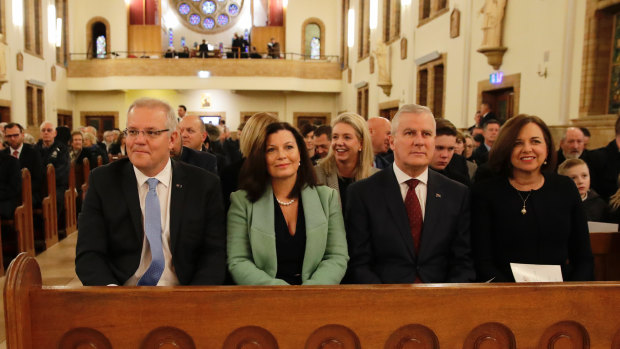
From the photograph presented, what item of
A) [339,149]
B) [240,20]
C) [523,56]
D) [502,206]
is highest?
[240,20]

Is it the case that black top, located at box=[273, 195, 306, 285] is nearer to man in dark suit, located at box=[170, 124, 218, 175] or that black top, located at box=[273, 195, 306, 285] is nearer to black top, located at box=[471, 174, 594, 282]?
black top, located at box=[471, 174, 594, 282]

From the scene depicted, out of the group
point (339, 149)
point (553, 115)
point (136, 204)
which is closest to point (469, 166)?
point (339, 149)

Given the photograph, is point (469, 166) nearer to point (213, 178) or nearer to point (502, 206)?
point (502, 206)

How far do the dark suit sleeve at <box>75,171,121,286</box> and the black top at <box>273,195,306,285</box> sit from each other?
0.68m

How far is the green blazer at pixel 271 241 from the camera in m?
2.21

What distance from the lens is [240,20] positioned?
25.0 m

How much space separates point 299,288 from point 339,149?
194 cm

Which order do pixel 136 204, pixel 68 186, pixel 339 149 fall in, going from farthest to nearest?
pixel 68 186, pixel 339 149, pixel 136 204

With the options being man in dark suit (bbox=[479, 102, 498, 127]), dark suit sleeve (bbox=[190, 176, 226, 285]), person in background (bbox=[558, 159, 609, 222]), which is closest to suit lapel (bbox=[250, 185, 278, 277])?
dark suit sleeve (bbox=[190, 176, 226, 285])

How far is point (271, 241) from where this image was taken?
7.31 ft

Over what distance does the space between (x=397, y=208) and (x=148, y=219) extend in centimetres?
105

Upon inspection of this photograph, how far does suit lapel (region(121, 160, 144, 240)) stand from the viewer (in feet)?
6.90

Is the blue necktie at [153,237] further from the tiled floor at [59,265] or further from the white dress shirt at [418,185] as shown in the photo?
the tiled floor at [59,265]

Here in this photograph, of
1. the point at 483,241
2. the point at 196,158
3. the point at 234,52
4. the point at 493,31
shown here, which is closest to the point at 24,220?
the point at 196,158
